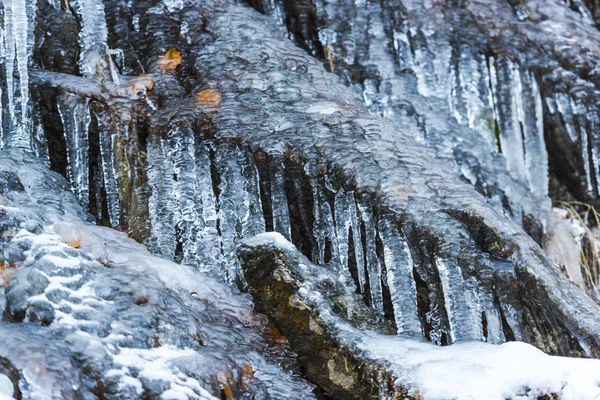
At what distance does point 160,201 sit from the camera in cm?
361

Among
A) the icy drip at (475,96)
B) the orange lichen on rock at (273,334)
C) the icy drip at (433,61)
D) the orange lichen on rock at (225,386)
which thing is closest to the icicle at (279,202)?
the orange lichen on rock at (273,334)

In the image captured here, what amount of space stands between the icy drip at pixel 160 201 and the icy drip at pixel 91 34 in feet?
1.91

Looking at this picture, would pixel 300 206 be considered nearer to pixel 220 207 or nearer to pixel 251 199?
pixel 251 199

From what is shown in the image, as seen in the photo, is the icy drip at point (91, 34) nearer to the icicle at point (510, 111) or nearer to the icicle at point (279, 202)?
the icicle at point (279, 202)

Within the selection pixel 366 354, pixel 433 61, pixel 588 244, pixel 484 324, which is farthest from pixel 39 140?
pixel 588 244

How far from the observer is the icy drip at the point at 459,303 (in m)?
3.21

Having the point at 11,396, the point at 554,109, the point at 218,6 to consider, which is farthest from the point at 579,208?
the point at 11,396

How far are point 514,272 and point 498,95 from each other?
84.5 inches

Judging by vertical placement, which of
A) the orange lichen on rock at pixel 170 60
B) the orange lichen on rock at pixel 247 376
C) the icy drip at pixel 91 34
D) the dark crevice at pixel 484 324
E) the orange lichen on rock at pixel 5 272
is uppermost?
the icy drip at pixel 91 34

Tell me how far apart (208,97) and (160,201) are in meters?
0.65

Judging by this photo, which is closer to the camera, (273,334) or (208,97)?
(273,334)

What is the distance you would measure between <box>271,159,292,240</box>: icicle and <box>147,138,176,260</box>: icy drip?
0.48 m

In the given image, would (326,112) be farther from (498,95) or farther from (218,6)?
(498,95)

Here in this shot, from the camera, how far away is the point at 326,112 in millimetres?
3838
